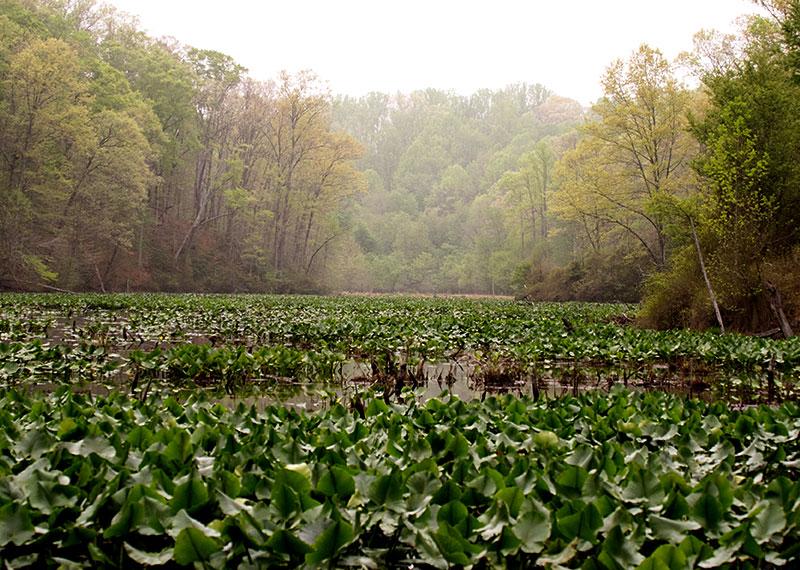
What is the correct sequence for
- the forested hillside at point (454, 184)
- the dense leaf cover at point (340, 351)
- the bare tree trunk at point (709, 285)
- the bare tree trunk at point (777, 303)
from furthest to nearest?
the forested hillside at point (454, 184)
the bare tree trunk at point (709, 285)
the bare tree trunk at point (777, 303)
the dense leaf cover at point (340, 351)

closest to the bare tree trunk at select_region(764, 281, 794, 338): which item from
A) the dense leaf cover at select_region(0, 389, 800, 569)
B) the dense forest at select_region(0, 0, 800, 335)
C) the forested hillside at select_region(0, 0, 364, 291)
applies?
the dense forest at select_region(0, 0, 800, 335)

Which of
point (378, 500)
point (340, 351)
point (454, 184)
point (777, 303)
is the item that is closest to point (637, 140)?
point (777, 303)

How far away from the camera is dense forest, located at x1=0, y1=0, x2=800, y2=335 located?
44.4 ft

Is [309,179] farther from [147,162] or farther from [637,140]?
[637,140]

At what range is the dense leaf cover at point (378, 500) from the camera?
184 cm

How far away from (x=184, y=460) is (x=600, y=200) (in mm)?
30506

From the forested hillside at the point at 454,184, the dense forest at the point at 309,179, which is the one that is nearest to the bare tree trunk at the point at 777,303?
the dense forest at the point at 309,179

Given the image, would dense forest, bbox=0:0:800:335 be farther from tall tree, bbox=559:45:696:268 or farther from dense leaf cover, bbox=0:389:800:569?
dense leaf cover, bbox=0:389:800:569

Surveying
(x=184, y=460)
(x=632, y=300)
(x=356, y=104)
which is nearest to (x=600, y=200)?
(x=632, y=300)

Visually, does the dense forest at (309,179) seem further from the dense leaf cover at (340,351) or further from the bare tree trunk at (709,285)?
the dense leaf cover at (340,351)

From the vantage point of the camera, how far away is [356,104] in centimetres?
10781

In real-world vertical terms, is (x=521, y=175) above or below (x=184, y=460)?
above

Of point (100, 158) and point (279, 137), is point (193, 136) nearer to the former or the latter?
point (279, 137)

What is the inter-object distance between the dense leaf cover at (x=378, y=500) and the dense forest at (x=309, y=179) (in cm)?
1044
